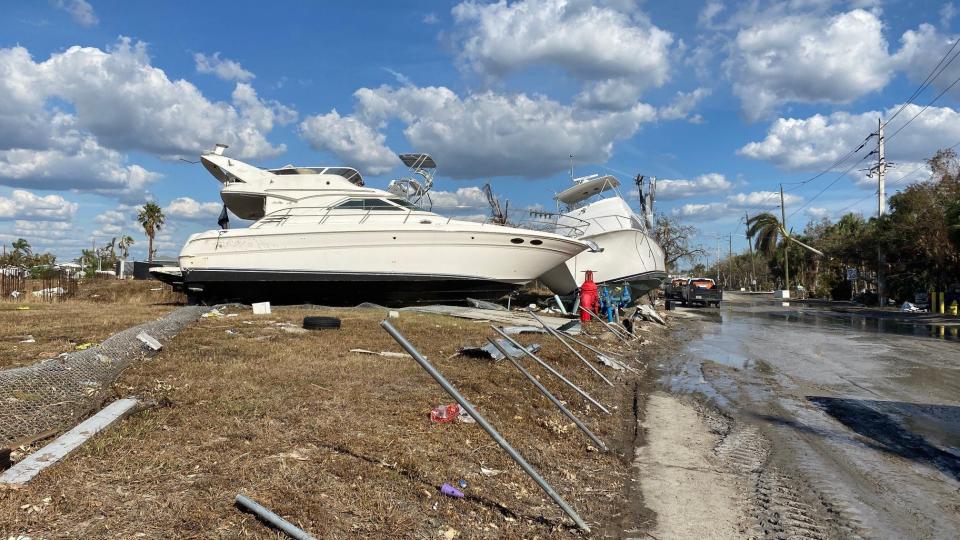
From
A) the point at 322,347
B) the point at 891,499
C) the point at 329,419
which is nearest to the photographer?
the point at 891,499

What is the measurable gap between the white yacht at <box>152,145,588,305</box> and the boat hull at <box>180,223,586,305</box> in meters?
0.03

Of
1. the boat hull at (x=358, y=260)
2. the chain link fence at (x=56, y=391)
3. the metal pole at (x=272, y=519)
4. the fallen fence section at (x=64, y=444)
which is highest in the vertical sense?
the boat hull at (x=358, y=260)

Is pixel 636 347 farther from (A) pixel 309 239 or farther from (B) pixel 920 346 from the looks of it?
(A) pixel 309 239

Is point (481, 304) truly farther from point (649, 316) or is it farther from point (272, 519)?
point (272, 519)

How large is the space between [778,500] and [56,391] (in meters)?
5.49

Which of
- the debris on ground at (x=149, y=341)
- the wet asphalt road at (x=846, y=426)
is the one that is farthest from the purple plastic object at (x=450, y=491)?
the debris on ground at (x=149, y=341)

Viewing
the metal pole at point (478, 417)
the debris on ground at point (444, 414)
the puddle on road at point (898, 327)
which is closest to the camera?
the metal pole at point (478, 417)

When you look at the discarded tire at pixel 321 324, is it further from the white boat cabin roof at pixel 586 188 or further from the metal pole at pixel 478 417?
the white boat cabin roof at pixel 586 188

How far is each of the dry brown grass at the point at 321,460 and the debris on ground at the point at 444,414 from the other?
0.40ft

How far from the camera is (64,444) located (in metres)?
3.64

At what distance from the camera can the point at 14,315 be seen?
1202 centimetres

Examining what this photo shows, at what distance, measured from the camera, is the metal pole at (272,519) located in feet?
9.16

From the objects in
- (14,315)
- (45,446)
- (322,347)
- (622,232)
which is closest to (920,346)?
(622,232)

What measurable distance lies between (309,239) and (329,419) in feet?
41.0
